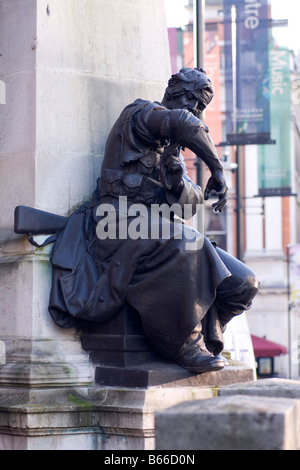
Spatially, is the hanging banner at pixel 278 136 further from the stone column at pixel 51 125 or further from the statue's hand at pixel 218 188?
the statue's hand at pixel 218 188

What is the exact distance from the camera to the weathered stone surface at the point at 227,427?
4898mm

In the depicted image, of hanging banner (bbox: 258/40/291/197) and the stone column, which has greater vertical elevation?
hanging banner (bbox: 258/40/291/197)

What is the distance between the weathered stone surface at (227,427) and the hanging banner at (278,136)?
24.5 meters

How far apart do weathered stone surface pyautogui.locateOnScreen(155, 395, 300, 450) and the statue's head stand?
4.12m

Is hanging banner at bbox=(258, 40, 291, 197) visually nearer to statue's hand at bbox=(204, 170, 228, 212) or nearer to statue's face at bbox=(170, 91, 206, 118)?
statue's face at bbox=(170, 91, 206, 118)

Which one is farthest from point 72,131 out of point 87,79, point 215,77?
point 215,77

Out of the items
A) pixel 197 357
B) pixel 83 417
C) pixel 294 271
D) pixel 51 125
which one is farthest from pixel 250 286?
pixel 294 271

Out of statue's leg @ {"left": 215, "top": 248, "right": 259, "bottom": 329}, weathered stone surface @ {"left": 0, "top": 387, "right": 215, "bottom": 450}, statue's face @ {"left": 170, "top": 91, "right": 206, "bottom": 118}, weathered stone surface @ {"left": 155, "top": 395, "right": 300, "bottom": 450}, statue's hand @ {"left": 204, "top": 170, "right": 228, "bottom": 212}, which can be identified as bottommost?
weathered stone surface @ {"left": 0, "top": 387, "right": 215, "bottom": 450}

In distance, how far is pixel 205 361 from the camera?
827 centimetres

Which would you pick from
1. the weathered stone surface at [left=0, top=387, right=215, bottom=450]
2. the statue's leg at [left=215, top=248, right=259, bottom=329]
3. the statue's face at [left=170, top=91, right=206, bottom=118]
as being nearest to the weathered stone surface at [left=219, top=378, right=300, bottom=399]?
the weathered stone surface at [left=0, top=387, right=215, bottom=450]

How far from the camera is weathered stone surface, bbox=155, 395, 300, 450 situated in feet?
16.1

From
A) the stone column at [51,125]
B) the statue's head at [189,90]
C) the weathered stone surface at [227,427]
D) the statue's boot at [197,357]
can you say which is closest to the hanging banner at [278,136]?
the stone column at [51,125]

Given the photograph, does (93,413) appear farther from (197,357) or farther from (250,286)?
(250,286)
